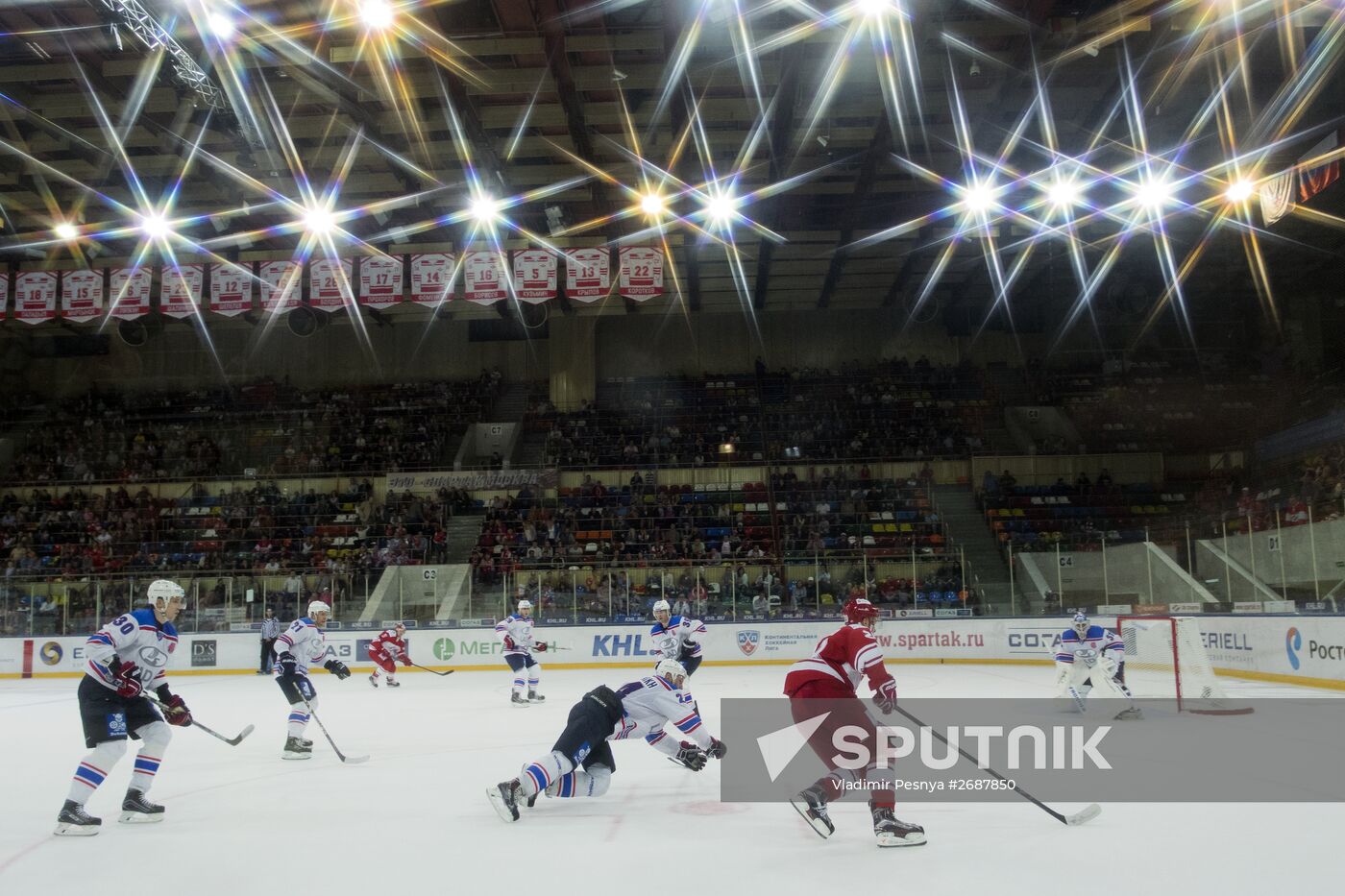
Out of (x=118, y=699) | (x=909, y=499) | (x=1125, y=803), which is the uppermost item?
(x=909, y=499)

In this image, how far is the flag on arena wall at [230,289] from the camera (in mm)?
21062

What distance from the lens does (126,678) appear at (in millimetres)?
6379

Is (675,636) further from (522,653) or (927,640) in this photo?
(927,640)

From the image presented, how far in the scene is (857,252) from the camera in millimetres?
27578

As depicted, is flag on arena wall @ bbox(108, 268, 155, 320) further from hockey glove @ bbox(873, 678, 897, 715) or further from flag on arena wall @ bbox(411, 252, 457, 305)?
hockey glove @ bbox(873, 678, 897, 715)

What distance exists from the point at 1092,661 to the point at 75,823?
A: 9298 mm

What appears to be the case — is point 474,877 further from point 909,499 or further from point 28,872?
point 909,499

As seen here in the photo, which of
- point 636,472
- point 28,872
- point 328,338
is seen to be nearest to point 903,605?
point 636,472

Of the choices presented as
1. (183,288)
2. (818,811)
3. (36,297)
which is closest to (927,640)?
(818,811)

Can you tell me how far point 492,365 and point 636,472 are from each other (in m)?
8.38

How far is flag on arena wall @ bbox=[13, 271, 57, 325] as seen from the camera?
21.2 metres

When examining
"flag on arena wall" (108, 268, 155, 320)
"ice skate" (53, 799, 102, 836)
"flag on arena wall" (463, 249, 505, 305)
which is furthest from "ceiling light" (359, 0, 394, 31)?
"ice skate" (53, 799, 102, 836)

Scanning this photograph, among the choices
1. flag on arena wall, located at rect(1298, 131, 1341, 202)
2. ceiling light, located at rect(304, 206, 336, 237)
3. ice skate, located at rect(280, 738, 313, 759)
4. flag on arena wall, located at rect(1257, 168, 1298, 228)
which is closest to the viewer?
ice skate, located at rect(280, 738, 313, 759)

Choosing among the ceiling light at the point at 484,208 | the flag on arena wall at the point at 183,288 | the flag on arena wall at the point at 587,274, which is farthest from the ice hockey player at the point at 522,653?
the flag on arena wall at the point at 183,288
